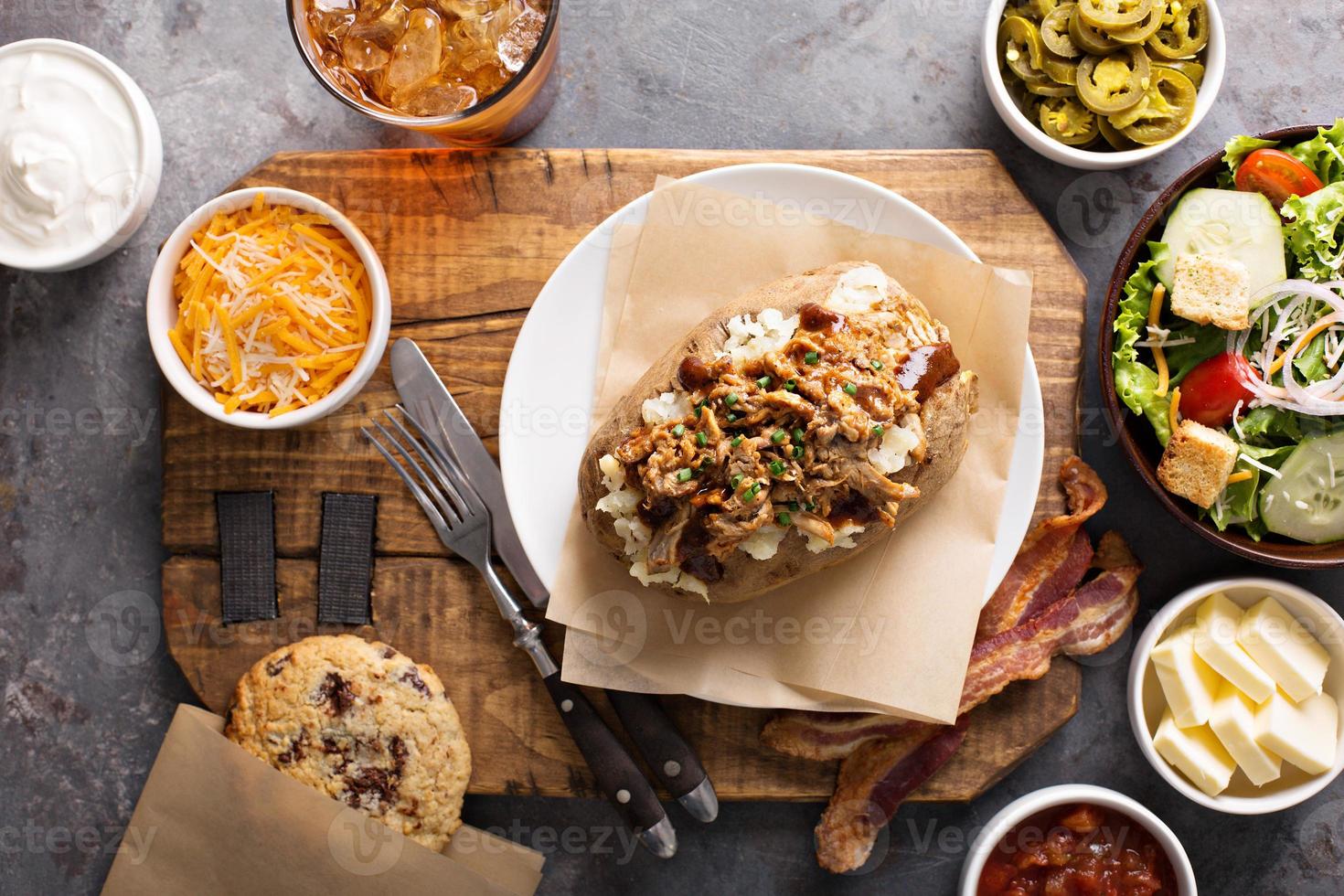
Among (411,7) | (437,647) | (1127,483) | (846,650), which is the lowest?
(437,647)

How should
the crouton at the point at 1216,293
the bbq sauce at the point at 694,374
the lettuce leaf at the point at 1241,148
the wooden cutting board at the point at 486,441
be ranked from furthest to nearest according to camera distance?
1. the wooden cutting board at the point at 486,441
2. the lettuce leaf at the point at 1241,148
3. the crouton at the point at 1216,293
4. the bbq sauce at the point at 694,374

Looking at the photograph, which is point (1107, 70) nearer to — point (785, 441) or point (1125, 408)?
point (1125, 408)

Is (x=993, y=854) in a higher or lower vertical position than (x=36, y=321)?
lower

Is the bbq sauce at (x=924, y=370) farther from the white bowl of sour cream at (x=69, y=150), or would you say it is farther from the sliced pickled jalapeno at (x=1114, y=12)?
the white bowl of sour cream at (x=69, y=150)

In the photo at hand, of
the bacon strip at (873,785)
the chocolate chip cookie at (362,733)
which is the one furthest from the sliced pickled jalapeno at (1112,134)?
the chocolate chip cookie at (362,733)

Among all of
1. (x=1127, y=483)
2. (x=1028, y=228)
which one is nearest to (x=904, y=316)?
(x=1028, y=228)

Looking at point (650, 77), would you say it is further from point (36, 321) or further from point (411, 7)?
point (36, 321)

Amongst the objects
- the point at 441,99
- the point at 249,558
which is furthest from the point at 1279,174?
the point at 249,558
